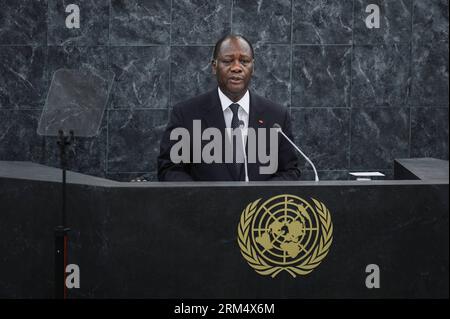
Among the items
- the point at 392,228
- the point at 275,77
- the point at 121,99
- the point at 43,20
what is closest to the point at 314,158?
the point at 275,77

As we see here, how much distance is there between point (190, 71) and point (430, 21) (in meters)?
2.43

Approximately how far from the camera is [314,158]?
8383mm

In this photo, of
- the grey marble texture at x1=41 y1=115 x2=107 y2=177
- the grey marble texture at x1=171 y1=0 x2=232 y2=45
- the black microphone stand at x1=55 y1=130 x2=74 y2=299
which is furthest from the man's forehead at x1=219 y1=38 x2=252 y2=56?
the grey marble texture at x1=41 y1=115 x2=107 y2=177

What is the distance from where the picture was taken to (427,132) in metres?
8.52

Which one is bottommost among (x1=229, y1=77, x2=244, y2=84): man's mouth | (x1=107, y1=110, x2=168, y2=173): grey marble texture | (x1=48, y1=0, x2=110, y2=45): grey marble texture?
(x1=107, y1=110, x2=168, y2=173): grey marble texture

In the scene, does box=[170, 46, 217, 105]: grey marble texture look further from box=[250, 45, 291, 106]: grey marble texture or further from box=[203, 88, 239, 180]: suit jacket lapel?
box=[203, 88, 239, 180]: suit jacket lapel

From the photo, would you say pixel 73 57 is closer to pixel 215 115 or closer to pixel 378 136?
pixel 378 136

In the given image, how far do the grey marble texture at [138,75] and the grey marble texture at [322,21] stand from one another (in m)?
1.32

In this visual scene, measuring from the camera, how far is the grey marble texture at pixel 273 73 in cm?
828

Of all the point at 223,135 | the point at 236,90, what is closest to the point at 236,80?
the point at 236,90

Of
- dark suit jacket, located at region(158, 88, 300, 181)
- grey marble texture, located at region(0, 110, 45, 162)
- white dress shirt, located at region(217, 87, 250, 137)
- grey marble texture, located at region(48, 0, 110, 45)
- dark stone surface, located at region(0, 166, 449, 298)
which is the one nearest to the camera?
dark stone surface, located at region(0, 166, 449, 298)

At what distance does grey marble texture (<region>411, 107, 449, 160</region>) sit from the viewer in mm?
8469

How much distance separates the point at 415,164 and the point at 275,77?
11.2 feet

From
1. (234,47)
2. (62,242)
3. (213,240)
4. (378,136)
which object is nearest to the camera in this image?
(62,242)
